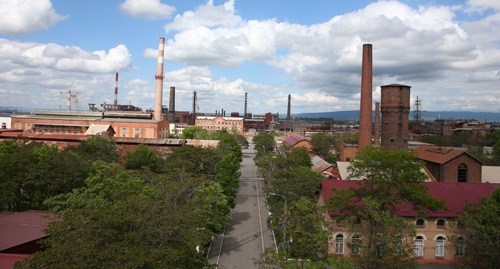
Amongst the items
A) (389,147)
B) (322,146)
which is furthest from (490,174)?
(322,146)

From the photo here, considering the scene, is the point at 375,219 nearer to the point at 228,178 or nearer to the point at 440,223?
the point at 440,223

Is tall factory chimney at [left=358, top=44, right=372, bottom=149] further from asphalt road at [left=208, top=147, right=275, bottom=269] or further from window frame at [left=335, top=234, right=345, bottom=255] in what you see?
window frame at [left=335, top=234, right=345, bottom=255]

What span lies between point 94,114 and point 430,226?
84.1 metres

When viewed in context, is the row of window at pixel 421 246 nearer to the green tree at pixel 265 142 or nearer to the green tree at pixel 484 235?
the green tree at pixel 484 235

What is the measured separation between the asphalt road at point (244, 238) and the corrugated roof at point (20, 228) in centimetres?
1074

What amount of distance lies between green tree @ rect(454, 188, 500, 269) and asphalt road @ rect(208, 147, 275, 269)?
480 inches

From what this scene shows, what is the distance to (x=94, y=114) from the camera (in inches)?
3718

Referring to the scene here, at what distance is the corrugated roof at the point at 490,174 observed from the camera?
41.7 m

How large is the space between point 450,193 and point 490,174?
16.5 meters

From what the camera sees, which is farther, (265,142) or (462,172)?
(265,142)

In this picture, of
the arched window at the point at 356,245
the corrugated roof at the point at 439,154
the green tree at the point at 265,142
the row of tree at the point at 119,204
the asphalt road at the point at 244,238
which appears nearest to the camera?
the row of tree at the point at 119,204

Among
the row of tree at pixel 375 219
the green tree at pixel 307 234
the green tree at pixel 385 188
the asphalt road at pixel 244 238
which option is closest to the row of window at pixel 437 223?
the row of tree at pixel 375 219

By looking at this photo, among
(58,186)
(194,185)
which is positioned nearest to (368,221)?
(194,185)

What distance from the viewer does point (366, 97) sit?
162 feet
